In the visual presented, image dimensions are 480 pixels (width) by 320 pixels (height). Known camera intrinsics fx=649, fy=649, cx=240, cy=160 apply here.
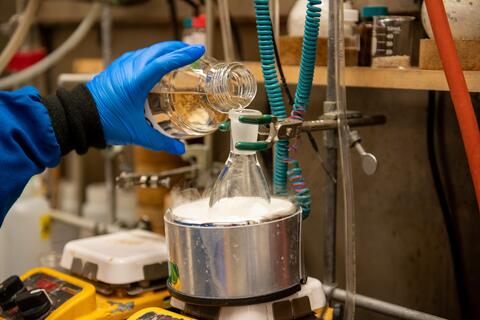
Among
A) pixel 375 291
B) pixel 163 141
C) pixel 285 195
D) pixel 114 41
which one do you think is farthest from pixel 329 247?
pixel 114 41

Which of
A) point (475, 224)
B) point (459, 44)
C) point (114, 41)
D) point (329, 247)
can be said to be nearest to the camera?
point (459, 44)

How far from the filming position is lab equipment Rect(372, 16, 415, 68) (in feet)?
4.14

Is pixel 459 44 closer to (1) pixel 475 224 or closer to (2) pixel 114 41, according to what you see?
(1) pixel 475 224

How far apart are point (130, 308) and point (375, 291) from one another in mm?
734

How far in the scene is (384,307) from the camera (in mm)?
1197

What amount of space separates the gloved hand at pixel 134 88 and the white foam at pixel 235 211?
9.5 inches

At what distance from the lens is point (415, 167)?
1.54 m

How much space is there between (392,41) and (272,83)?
0.98 feet

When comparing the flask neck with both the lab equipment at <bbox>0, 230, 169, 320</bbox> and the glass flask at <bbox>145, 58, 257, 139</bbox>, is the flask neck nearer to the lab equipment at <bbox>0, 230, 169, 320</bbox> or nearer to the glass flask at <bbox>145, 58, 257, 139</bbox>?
the glass flask at <bbox>145, 58, 257, 139</bbox>

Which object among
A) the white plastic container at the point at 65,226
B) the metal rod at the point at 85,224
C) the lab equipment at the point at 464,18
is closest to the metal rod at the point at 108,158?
the metal rod at the point at 85,224

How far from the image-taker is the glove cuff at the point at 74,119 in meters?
1.16

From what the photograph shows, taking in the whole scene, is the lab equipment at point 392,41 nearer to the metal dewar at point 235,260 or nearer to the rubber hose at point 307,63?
the rubber hose at point 307,63

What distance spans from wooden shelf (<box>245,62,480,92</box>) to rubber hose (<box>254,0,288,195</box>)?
121mm

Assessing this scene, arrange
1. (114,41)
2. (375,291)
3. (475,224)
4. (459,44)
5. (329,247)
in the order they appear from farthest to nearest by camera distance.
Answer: (114,41) → (375,291) → (475,224) → (329,247) → (459,44)
